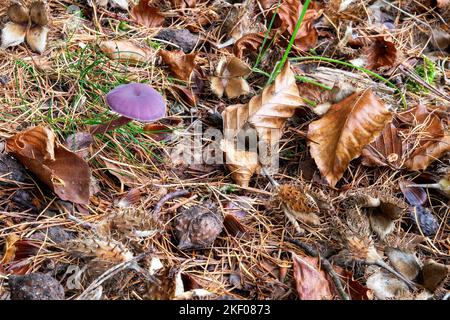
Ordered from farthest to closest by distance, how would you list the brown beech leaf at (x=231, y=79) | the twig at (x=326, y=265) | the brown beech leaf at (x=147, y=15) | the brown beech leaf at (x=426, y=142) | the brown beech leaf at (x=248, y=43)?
1. the brown beech leaf at (x=147, y=15)
2. the brown beech leaf at (x=248, y=43)
3. the brown beech leaf at (x=231, y=79)
4. the brown beech leaf at (x=426, y=142)
5. the twig at (x=326, y=265)

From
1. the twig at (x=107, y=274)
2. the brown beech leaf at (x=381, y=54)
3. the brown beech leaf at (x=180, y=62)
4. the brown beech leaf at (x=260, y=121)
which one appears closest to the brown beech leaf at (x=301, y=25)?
the brown beech leaf at (x=381, y=54)

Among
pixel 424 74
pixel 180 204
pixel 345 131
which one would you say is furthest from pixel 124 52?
pixel 424 74

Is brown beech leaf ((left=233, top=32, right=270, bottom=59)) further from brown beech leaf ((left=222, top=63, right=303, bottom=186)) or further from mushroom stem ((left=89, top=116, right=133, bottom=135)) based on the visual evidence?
mushroom stem ((left=89, top=116, right=133, bottom=135))

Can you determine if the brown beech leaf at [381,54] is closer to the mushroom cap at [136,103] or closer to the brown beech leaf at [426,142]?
the brown beech leaf at [426,142]

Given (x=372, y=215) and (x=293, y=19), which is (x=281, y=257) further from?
(x=293, y=19)

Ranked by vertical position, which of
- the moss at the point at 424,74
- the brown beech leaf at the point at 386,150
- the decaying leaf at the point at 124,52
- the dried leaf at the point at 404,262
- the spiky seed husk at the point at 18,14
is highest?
the spiky seed husk at the point at 18,14

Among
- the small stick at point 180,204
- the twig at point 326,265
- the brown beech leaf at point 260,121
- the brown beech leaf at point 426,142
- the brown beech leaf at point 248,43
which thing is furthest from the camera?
the brown beech leaf at point 248,43

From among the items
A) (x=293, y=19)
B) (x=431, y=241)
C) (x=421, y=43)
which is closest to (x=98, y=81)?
(x=293, y=19)
